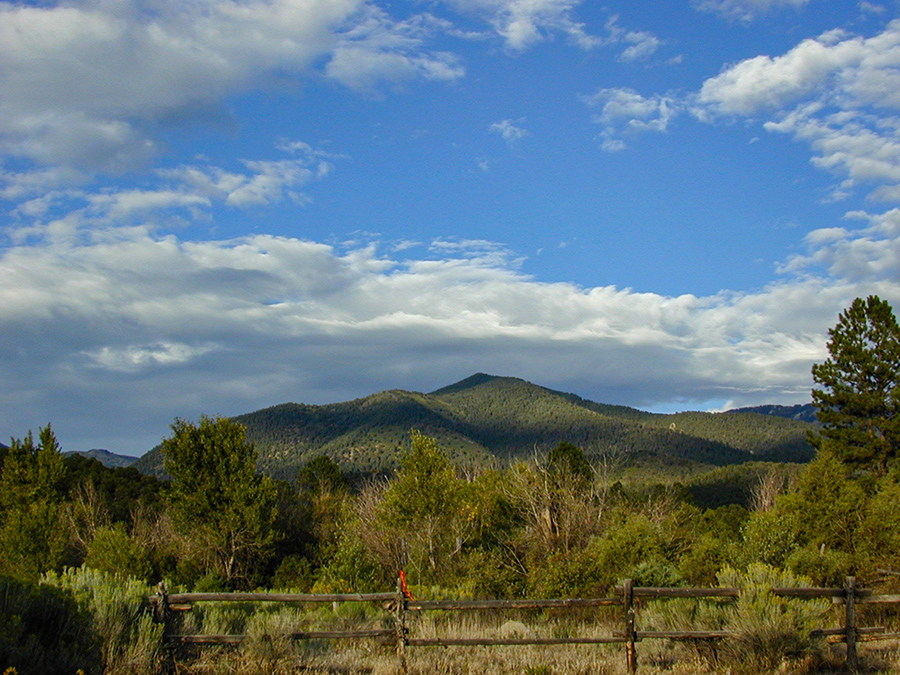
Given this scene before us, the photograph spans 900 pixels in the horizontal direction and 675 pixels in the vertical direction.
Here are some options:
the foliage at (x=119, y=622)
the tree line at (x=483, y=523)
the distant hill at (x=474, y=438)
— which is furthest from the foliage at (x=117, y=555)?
the distant hill at (x=474, y=438)

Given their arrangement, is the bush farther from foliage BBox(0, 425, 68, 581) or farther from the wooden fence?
foliage BBox(0, 425, 68, 581)

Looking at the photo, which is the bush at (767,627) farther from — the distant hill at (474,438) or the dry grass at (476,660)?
the distant hill at (474,438)

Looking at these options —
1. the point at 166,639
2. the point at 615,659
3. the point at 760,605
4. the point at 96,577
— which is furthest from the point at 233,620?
the point at 760,605

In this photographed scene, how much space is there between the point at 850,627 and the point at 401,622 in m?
6.62

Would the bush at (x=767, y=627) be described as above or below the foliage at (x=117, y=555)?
above

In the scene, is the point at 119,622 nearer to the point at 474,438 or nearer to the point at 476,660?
the point at 476,660

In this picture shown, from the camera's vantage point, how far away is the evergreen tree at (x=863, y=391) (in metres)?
43.8

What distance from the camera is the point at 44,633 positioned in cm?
682

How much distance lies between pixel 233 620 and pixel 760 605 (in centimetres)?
786

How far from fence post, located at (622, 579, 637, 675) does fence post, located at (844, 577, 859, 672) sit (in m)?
3.14

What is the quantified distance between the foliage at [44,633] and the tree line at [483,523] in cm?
1422

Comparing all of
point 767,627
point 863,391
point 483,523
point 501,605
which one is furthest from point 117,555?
point 863,391

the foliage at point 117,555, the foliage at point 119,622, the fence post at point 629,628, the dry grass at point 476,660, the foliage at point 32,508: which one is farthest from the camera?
the foliage at point 32,508

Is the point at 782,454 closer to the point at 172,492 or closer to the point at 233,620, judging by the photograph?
the point at 172,492
